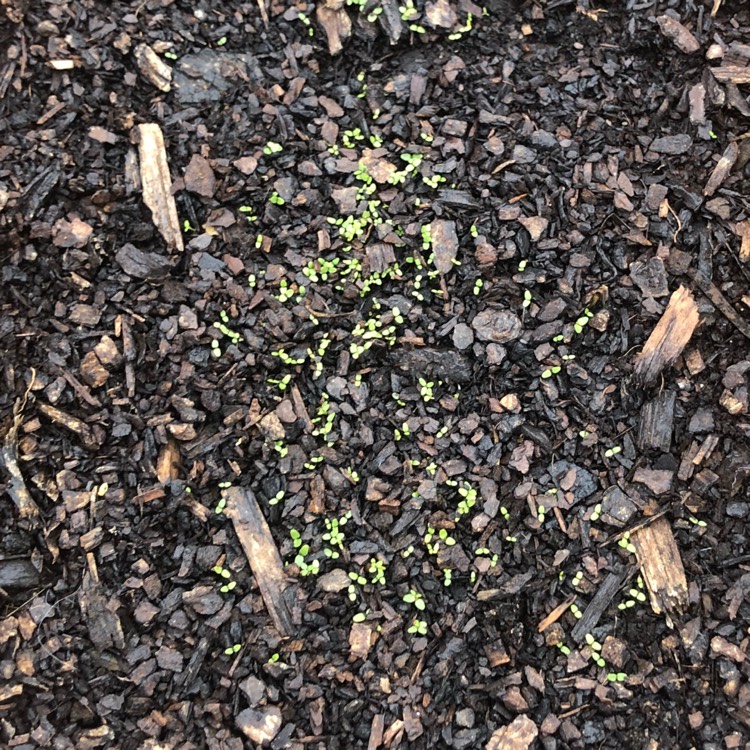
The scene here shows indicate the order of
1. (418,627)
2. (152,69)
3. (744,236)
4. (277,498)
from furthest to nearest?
(152,69) < (744,236) < (277,498) < (418,627)

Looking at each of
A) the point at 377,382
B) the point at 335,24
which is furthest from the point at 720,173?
the point at 335,24

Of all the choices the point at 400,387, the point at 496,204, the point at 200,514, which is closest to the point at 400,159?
the point at 496,204

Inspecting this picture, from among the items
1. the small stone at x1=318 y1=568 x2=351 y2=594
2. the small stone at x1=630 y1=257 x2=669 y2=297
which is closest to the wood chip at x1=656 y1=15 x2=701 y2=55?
the small stone at x1=630 y1=257 x2=669 y2=297

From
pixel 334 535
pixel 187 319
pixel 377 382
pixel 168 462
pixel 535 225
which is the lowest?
pixel 334 535

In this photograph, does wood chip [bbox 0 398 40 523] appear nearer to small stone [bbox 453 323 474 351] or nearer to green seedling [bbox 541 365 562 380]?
small stone [bbox 453 323 474 351]

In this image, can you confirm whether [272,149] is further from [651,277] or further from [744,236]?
[744,236]

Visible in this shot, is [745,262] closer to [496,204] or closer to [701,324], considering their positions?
[701,324]

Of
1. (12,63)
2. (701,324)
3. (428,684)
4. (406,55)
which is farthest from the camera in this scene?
(406,55)
